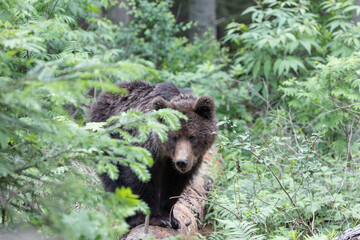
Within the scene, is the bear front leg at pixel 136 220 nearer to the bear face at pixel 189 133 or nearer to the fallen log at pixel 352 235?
the bear face at pixel 189 133

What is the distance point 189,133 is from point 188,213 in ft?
5.10

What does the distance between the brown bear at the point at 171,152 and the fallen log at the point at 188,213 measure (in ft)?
0.63

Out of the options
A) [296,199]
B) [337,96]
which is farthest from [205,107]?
[337,96]

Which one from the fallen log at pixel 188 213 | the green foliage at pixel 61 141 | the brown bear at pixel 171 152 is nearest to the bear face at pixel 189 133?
the brown bear at pixel 171 152

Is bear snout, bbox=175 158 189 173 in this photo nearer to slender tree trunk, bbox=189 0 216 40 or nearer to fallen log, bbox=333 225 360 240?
fallen log, bbox=333 225 360 240

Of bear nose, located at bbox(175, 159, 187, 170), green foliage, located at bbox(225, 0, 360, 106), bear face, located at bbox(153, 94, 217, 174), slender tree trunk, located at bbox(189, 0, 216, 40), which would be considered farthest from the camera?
slender tree trunk, located at bbox(189, 0, 216, 40)

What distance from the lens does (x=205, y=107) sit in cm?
546

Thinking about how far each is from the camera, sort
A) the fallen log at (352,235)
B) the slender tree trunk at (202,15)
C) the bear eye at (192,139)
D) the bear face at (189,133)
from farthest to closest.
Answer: the slender tree trunk at (202,15), the bear eye at (192,139), the bear face at (189,133), the fallen log at (352,235)

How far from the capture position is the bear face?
5086 mm

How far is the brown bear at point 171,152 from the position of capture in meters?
5.21

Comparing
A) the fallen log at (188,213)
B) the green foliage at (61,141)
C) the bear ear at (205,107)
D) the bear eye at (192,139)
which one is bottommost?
the fallen log at (188,213)

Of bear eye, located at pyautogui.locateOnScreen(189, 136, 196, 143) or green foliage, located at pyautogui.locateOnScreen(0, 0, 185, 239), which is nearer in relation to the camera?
green foliage, located at pyautogui.locateOnScreen(0, 0, 185, 239)

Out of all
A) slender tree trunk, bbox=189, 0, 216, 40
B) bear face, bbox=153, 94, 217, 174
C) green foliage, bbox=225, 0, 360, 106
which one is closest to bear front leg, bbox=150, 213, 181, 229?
bear face, bbox=153, 94, 217, 174

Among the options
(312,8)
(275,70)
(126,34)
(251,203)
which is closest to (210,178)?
(251,203)
